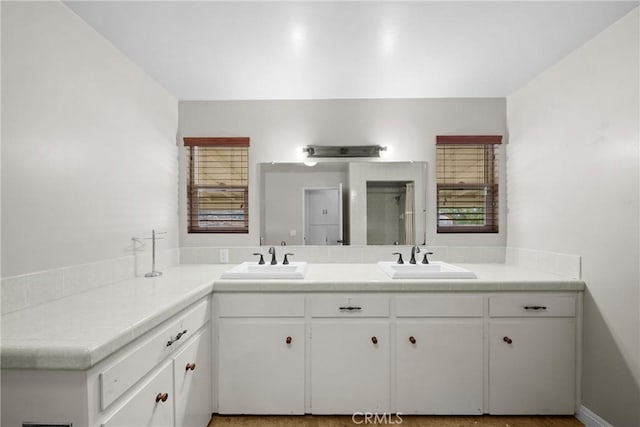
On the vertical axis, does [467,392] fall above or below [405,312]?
below

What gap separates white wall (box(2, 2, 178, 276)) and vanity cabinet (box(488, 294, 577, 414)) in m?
2.44

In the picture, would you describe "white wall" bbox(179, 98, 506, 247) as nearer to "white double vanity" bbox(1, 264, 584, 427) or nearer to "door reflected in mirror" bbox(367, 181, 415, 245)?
"door reflected in mirror" bbox(367, 181, 415, 245)

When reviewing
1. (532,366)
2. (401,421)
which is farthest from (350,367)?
(532,366)

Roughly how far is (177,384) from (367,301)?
3.68 ft

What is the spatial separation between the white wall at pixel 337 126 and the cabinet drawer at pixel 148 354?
43.4 inches

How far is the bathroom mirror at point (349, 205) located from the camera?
2.60m

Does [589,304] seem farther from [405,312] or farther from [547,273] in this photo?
[405,312]

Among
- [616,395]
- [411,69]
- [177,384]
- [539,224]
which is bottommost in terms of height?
[616,395]

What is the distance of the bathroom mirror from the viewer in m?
2.60

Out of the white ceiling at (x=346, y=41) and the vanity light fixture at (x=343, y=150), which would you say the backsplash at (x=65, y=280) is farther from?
the vanity light fixture at (x=343, y=150)

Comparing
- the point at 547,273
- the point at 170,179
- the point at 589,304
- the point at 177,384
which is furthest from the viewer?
the point at 170,179

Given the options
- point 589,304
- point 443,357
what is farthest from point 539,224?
point 443,357

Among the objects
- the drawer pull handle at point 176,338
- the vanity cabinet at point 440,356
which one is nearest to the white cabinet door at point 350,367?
the vanity cabinet at point 440,356

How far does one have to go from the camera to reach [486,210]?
2.64 metres
